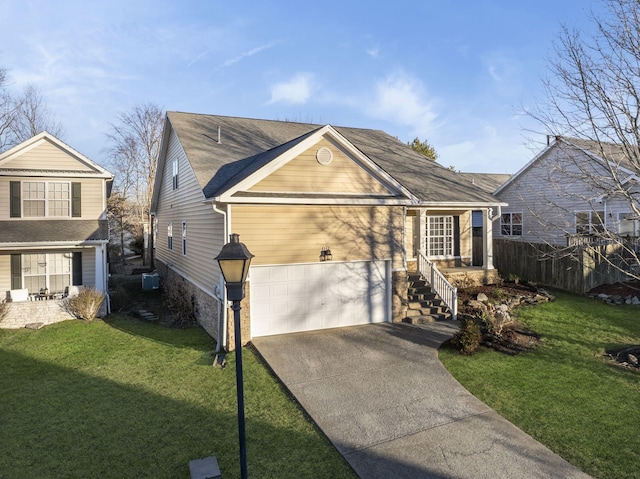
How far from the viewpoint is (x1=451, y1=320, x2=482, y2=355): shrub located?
972cm

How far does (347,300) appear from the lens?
40.0ft

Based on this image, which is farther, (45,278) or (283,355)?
(45,278)

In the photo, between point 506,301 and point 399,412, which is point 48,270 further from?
point 506,301

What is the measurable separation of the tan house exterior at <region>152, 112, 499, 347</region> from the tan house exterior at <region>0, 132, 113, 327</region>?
12.8 ft

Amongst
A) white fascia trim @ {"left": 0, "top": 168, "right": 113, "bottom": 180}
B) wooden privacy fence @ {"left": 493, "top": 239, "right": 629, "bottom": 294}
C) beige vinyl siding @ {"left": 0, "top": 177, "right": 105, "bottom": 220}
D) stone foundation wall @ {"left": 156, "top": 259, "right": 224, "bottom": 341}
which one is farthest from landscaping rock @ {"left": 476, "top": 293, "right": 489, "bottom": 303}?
white fascia trim @ {"left": 0, "top": 168, "right": 113, "bottom": 180}

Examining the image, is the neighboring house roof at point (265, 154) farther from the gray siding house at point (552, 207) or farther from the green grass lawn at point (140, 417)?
the green grass lawn at point (140, 417)

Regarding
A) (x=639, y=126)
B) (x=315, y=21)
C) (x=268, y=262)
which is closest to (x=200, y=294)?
(x=268, y=262)

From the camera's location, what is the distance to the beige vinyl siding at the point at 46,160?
15.1 m

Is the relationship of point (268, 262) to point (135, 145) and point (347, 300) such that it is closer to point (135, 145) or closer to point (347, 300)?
point (347, 300)

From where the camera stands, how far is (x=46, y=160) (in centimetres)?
1550

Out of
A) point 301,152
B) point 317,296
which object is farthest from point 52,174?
point 317,296

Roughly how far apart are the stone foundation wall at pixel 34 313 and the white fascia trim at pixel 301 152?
8.77m

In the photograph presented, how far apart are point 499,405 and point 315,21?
13849mm

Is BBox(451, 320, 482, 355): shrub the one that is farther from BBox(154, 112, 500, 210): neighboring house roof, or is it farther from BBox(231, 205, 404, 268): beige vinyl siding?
BBox(154, 112, 500, 210): neighboring house roof
